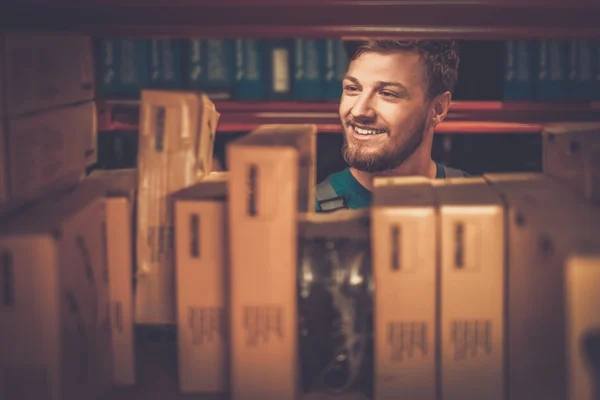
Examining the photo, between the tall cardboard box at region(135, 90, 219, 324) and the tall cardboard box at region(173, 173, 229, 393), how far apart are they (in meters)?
0.06

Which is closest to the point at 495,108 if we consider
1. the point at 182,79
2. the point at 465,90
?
the point at 465,90

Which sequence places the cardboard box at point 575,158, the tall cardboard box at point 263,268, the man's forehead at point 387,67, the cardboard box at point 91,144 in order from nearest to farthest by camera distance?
the tall cardboard box at point 263,268 → the cardboard box at point 575,158 → the cardboard box at point 91,144 → the man's forehead at point 387,67

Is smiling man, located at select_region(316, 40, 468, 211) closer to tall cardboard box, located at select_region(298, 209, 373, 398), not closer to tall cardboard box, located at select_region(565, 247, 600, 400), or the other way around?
tall cardboard box, located at select_region(298, 209, 373, 398)

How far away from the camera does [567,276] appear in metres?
0.96

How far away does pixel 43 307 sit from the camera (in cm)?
114

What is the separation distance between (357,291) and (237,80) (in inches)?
44.8

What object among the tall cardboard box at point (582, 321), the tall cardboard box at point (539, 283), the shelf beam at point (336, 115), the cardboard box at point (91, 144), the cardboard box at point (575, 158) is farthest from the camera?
the shelf beam at point (336, 115)

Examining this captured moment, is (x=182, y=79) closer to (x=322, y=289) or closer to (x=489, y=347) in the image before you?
(x=322, y=289)

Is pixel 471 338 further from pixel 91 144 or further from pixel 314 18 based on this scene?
pixel 91 144

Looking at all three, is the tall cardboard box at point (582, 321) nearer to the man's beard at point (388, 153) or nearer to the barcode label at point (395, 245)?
the barcode label at point (395, 245)

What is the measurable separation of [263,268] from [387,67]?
88cm

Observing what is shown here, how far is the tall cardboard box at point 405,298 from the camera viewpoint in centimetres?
121

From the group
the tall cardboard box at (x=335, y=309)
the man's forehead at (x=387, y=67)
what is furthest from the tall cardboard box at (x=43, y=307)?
the man's forehead at (x=387, y=67)

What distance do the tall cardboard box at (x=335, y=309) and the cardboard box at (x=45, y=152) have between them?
472 mm
